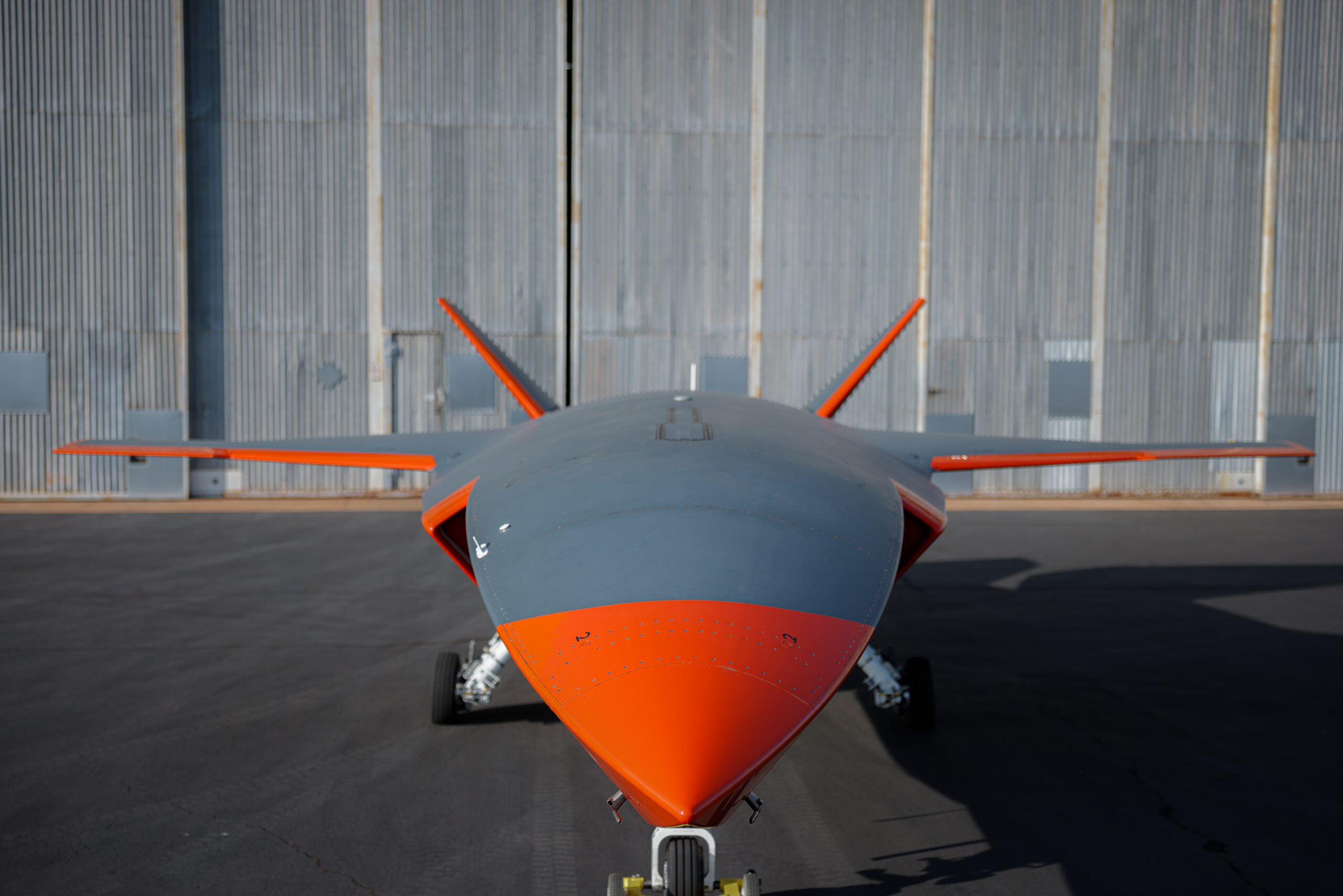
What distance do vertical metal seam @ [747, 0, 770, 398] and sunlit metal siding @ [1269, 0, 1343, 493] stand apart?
42.5 ft

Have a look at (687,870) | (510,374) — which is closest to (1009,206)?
(510,374)

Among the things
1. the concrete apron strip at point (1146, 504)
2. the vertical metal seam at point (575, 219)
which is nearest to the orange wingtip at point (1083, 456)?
the concrete apron strip at point (1146, 504)

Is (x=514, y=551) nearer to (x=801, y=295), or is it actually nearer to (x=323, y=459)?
(x=323, y=459)

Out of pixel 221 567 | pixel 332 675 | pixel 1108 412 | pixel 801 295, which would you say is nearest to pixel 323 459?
pixel 332 675

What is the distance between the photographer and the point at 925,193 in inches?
830

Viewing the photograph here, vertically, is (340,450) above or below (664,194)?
below

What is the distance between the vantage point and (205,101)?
20219 millimetres

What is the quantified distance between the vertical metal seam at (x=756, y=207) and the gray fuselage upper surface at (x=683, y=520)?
603 inches

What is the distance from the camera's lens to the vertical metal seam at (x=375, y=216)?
66.4ft

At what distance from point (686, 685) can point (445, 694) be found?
4593mm

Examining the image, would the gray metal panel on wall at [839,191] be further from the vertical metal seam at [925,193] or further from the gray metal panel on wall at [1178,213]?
the gray metal panel on wall at [1178,213]

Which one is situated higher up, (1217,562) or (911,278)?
(911,278)

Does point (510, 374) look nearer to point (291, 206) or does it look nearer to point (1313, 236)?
point (291, 206)

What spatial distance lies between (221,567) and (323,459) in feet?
22.3
